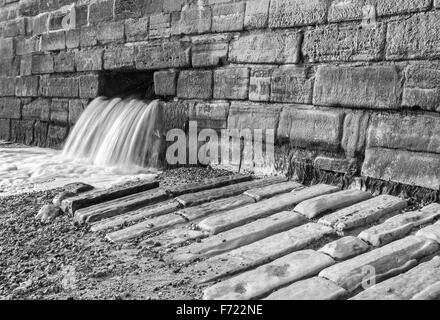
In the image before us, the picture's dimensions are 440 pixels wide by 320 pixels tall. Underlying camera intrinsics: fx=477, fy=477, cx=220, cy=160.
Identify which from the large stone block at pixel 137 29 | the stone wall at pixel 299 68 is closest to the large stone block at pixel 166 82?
the stone wall at pixel 299 68

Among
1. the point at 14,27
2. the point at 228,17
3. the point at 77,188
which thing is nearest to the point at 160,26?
the point at 228,17

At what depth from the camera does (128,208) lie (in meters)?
3.35

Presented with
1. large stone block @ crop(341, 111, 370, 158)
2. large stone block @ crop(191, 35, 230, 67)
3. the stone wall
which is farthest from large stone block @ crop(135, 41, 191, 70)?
large stone block @ crop(341, 111, 370, 158)

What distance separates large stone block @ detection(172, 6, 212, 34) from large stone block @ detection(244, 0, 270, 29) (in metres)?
0.49

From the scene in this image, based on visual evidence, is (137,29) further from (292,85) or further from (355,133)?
(355,133)

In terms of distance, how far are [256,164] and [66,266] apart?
1.99m

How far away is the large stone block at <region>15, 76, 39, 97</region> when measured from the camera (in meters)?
7.00

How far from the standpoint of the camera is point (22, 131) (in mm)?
7234

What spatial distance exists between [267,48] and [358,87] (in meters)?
0.95

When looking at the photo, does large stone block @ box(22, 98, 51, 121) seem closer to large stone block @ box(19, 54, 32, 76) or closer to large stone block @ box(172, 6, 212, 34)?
large stone block @ box(19, 54, 32, 76)

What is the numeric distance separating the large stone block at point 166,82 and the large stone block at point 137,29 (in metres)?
0.54

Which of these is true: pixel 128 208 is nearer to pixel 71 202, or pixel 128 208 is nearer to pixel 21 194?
pixel 71 202
